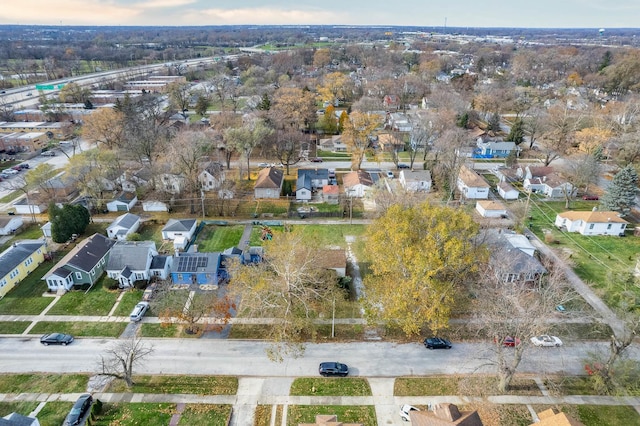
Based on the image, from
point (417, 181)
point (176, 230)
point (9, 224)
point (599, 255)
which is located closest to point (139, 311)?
point (176, 230)

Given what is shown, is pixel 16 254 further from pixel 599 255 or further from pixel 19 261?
pixel 599 255

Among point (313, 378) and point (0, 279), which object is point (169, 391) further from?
point (0, 279)

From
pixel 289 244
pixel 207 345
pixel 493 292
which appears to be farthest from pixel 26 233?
pixel 493 292

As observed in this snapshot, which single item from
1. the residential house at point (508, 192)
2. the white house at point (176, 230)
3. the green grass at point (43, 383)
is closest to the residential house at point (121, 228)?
the white house at point (176, 230)

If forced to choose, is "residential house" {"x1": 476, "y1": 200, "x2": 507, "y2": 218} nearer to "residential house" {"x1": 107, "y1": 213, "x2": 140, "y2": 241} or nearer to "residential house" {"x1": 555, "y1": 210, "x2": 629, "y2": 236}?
"residential house" {"x1": 555, "y1": 210, "x2": 629, "y2": 236}

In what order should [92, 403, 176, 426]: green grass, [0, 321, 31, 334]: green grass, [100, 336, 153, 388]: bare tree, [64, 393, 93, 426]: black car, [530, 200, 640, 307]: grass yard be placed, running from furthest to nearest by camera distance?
1. [530, 200, 640, 307]: grass yard
2. [0, 321, 31, 334]: green grass
3. [100, 336, 153, 388]: bare tree
4. [92, 403, 176, 426]: green grass
5. [64, 393, 93, 426]: black car

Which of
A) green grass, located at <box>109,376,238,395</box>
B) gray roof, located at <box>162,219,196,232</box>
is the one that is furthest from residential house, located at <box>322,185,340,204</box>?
green grass, located at <box>109,376,238,395</box>
